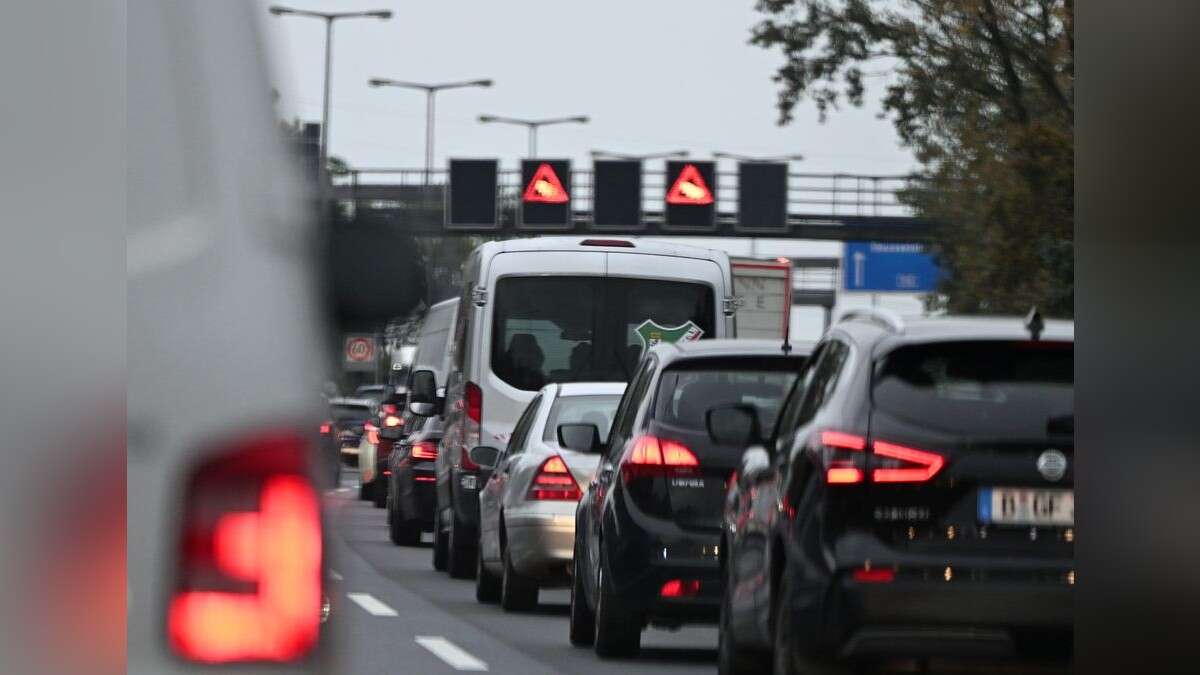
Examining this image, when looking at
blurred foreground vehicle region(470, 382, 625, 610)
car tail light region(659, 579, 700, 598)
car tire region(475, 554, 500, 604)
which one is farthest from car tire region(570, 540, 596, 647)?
car tire region(475, 554, 500, 604)

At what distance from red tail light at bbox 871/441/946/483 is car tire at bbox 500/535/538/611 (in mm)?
7652

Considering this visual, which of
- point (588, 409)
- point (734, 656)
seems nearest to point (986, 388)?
point (734, 656)

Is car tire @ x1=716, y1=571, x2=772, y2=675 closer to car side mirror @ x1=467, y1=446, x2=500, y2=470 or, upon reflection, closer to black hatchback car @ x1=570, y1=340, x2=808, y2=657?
black hatchback car @ x1=570, y1=340, x2=808, y2=657

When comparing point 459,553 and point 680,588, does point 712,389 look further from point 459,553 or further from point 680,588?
point 459,553

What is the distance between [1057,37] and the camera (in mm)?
22703

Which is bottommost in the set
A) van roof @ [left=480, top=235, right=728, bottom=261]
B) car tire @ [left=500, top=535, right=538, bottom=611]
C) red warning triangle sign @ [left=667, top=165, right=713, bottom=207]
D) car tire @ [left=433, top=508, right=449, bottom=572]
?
car tire @ [left=433, top=508, right=449, bottom=572]

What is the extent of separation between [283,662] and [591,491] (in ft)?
30.7

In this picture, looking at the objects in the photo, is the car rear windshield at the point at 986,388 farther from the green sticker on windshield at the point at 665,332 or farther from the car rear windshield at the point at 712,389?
the green sticker on windshield at the point at 665,332

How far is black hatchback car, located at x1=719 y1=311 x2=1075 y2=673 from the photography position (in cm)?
711

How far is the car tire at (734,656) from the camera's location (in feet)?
28.2

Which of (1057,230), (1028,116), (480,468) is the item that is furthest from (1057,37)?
(480,468)

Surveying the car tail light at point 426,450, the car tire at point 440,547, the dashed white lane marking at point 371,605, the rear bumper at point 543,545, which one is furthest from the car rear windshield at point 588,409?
the car tail light at point 426,450

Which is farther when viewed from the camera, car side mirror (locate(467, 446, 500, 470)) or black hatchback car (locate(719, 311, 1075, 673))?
car side mirror (locate(467, 446, 500, 470))

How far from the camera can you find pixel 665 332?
71.7 ft
